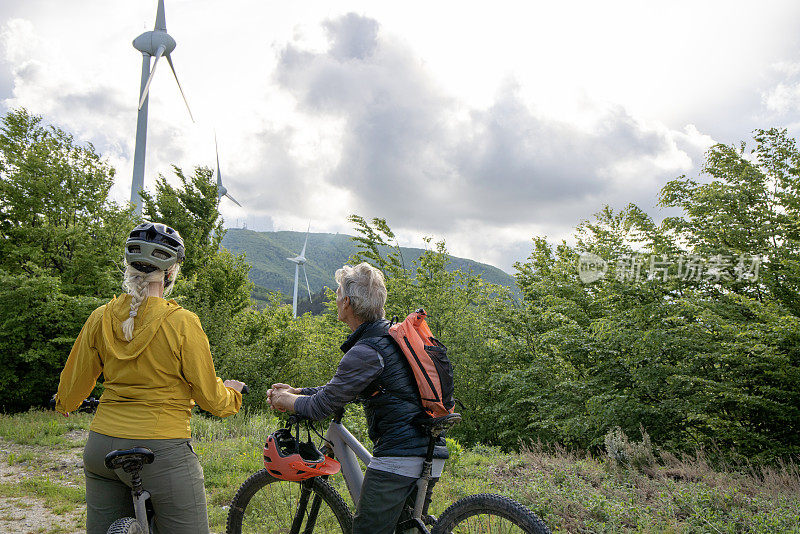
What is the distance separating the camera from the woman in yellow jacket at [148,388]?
Answer: 7.84ft

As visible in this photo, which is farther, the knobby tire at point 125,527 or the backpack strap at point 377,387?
the backpack strap at point 377,387

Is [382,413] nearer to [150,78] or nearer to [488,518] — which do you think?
[488,518]

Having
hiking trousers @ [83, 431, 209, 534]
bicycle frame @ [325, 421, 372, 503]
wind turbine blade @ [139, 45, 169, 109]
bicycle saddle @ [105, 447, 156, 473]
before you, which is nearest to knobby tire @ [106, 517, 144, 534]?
hiking trousers @ [83, 431, 209, 534]

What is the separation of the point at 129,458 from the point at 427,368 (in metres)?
1.43

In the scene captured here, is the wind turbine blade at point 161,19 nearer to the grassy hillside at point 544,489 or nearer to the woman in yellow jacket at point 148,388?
the grassy hillside at point 544,489

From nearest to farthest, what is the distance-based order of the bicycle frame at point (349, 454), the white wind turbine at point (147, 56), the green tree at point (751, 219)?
the bicycle frame at point (349, 454) < the green tree at point (751, 219) < the white wind turbine at point (147, 56)

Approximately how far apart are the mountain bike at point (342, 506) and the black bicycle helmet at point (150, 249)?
43.1 inches

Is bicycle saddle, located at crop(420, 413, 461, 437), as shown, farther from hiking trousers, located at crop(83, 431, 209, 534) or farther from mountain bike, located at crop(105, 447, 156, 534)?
mountain bike, located at crop(105, 447, 156, 534)

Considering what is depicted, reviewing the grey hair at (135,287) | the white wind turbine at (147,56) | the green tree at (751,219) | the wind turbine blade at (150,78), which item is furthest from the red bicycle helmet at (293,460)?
the wind turbine blade at (150,78)

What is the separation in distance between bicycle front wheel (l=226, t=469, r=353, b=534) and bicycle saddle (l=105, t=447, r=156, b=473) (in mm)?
1119

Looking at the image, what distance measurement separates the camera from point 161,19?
1216 inches

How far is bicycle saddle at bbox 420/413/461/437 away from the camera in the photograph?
8.39 feet

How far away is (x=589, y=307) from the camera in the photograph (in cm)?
1834

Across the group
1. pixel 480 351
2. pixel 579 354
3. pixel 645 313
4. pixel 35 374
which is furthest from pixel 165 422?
pixel 480 351
